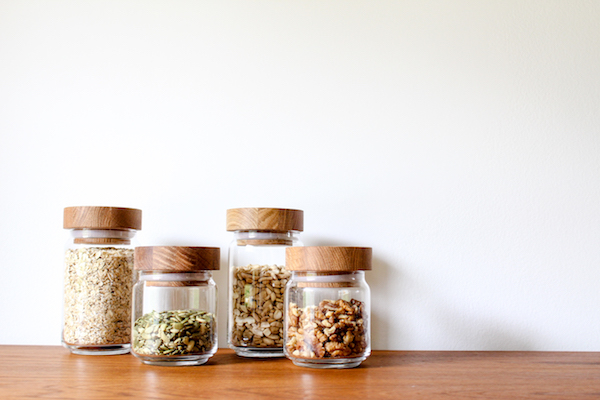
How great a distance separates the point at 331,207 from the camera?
3.98 feet

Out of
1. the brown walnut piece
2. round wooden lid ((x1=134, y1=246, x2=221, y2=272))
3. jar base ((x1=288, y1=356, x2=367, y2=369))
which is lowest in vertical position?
jar base ((x1=288, y1=356, x2=367, y2=369))

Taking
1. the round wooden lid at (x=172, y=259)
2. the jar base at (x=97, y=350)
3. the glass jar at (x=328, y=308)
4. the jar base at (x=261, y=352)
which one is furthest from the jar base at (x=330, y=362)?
the jar base at (x=97, y=350)

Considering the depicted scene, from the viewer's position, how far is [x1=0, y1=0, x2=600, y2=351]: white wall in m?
1.19

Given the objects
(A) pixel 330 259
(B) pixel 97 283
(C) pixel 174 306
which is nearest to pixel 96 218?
(B) pixel 97 283

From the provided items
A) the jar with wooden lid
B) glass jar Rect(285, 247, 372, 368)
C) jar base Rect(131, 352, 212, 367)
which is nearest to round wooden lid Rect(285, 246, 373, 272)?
glass jar Rect(285, 247, 372, 368)

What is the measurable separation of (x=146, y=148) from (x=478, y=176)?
74cm

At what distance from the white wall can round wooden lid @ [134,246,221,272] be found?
8.7 inches

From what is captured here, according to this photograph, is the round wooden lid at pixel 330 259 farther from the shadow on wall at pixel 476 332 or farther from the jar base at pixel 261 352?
the shadow on wall at pixel 476 332

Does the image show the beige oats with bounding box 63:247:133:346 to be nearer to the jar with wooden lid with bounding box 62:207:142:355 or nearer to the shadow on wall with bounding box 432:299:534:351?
the jar with wooden lid with bounding box 62:207:142:355

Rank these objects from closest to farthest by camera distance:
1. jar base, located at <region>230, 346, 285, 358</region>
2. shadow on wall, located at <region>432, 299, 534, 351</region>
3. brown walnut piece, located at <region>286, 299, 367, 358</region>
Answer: brown walnut piece, located at <region>286, 299, 367, 358</region>
jar base, located at <region>230, 346, 285, 358</region>
shadow on wall, located at <region>432, 299, 534, 351</region>

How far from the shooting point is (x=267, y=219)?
3.52ft

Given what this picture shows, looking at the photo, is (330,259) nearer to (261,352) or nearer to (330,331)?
(330,331)

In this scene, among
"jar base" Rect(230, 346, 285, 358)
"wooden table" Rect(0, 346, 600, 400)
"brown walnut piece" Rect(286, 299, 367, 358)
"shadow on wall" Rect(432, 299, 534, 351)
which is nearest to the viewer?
"wooden table" Rect(0, 346, 600, 400)

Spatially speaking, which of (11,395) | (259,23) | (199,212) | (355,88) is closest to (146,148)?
(199,212)
